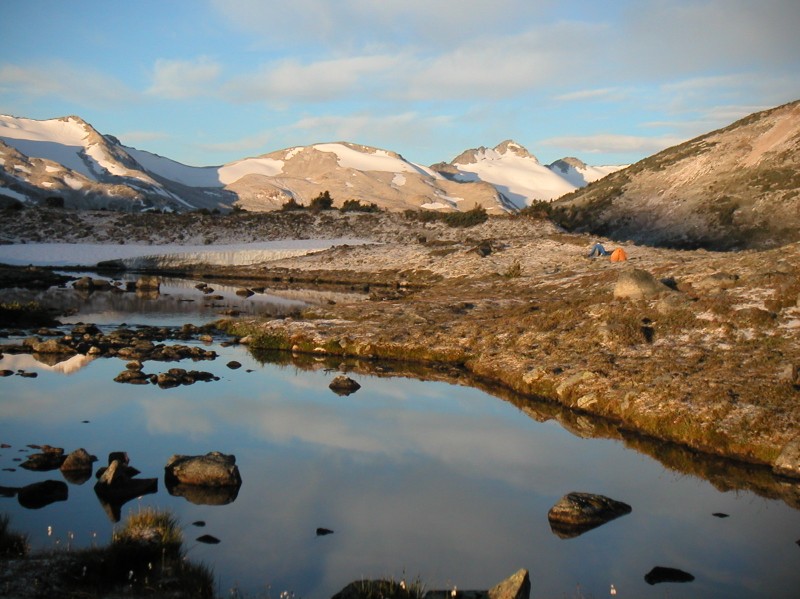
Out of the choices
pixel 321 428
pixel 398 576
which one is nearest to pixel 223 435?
pixel 321 428

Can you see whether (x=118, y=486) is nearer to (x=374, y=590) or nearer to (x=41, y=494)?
(x=41, y=494)

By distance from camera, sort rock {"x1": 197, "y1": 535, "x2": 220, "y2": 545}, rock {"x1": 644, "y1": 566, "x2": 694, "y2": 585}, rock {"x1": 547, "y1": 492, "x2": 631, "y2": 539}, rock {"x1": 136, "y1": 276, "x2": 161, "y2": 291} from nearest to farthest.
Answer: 1. rock {"x1": 644, "y1": 566, "x2": 694, "y2": 585}
2. rock {"x1": 197, "y1": 535, "x2": 220, "y2": 545}
3. rock {"x1": 547, "y1": 492, "x2": 631, "y2": 539}
4. rock {"x1": 136, "y1": 276, "x2": 161, "y2": 291}

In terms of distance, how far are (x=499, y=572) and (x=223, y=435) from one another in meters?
10.1

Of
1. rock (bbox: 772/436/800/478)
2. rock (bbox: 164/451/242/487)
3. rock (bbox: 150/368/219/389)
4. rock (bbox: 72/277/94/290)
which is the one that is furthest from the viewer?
rock (bbox: 72/277/94/290)

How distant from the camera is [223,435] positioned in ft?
68.4

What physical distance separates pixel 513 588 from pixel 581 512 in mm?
4677

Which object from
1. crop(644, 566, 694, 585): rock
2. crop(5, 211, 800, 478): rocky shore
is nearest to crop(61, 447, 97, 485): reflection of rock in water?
crop(644, 566, 694, 585): rock

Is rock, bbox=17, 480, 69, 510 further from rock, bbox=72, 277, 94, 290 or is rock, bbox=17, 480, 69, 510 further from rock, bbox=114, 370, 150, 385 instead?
rock, bbox=72, 277, 94, 290

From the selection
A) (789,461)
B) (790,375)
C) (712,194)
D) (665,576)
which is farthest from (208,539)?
(712,194)

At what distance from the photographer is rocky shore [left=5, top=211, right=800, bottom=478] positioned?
68.1ft

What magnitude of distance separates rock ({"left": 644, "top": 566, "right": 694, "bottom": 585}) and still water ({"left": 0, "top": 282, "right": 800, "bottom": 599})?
161 millimetres

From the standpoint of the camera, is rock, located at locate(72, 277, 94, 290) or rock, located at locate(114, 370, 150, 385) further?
rock, located at locate(72, 277, 94, 290)

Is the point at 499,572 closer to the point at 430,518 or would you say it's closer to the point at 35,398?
the point at 430,518

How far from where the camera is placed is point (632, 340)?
88.8 ft
